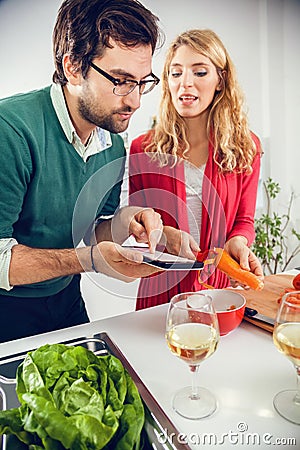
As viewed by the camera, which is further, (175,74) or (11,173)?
(175,74)

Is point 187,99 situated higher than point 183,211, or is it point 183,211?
point 187,99

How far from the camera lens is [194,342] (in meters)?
0.79

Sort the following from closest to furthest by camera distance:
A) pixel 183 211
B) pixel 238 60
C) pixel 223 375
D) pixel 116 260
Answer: pixel 223 375 → pixel 116 260 → pixel 183 211 → pixel 238 60

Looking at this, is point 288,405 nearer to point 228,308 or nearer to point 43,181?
point 228,308

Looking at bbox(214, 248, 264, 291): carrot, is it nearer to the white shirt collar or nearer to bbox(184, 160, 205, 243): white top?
bbox(184, 160, 205, 243): white top

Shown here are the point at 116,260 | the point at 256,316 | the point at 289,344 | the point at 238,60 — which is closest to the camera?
the point at 289,344

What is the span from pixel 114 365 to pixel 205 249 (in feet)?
3.27

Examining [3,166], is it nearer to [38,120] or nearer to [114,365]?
[38,120]

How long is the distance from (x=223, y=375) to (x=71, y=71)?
0.99 meters

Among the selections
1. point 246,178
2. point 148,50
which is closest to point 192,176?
point 246,178

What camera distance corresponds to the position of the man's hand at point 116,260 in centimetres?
133

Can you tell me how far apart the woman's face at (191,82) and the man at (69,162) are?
0.13 metres

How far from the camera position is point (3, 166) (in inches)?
48.2

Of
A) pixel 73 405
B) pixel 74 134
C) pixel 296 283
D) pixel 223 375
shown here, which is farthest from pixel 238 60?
pixel 73 405
